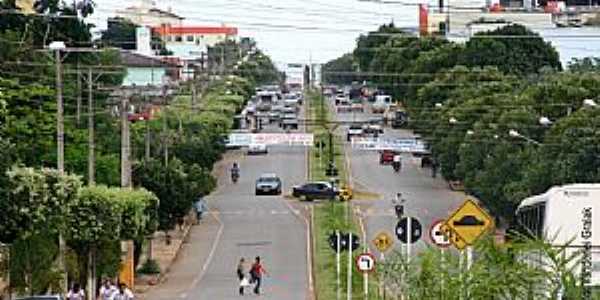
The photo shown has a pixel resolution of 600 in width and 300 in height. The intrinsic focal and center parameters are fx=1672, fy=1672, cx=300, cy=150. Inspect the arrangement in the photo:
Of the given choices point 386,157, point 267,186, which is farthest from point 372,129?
point 267,186

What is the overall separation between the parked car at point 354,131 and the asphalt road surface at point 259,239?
37.2ft

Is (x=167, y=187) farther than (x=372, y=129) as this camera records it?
No

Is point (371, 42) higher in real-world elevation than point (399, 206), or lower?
higher

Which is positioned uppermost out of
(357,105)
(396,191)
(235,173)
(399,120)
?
(357,105)

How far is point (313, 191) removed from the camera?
8038 cm

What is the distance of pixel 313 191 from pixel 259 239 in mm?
16523

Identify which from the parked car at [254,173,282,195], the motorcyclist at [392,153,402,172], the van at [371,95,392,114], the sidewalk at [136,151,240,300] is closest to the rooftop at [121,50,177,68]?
the van at [371,95,392,114]

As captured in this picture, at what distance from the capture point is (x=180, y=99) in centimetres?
11088

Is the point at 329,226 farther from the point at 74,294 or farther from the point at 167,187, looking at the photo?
the point at 74,294

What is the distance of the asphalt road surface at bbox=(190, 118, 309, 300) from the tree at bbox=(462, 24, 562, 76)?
1715 centimetres

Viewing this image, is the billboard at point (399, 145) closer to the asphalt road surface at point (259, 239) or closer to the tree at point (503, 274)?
the asphalt road surface at point (259, 239)

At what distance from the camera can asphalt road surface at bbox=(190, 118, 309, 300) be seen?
4934cm

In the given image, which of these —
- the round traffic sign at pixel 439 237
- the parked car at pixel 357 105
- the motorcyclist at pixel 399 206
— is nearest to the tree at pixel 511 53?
the motorcyclist at pixel 399 206

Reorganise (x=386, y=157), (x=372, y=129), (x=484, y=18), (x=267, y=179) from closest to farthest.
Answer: (x=267, y=179), (x=386, y=157), (x=372, y=129), (x=484, y=18)
